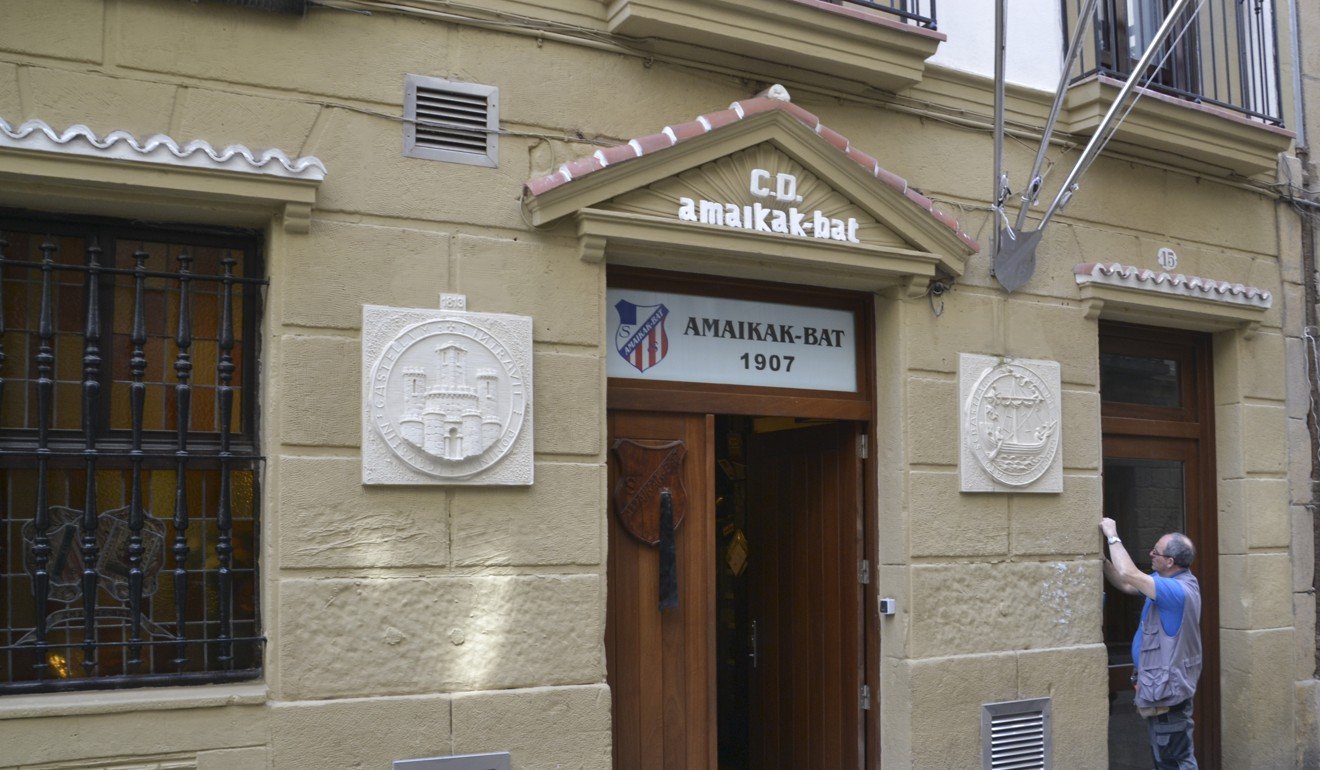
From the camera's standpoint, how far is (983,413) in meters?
6.78

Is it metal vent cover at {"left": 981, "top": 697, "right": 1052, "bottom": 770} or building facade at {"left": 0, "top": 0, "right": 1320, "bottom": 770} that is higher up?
building facade at {"left": 0, "top": 0, "right": 1320, "bottom": 770}

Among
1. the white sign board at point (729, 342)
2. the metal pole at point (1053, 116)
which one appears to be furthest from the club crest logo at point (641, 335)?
→ the metal pole at point (1053, 116)

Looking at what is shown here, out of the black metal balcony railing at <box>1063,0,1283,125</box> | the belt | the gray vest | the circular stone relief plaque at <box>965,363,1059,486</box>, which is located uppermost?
the black metal balcony railing at <box>1063,0,1283,125</box>

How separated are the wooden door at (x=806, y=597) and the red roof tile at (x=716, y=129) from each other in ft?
4.56

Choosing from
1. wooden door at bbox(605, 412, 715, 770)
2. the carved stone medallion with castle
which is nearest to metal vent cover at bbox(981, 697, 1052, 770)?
wooden door at bbox(605, 412, 715, 770)

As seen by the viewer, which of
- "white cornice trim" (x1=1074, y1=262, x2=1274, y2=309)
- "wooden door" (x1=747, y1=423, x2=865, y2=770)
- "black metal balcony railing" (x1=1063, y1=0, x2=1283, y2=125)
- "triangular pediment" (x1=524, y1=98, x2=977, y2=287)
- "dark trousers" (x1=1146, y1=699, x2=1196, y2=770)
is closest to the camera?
"triangular pediment" (x1=524, y1=98, x2=977, y2=287)

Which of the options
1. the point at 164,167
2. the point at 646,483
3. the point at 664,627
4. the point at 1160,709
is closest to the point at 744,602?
the point at 664,627

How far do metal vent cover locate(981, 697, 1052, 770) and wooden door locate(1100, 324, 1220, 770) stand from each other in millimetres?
1068

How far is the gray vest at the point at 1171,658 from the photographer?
21.1ft

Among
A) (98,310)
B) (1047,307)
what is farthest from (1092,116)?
(98,310)

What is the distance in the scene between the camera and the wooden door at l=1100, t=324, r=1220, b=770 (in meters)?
7.77

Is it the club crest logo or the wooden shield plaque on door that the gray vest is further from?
the club crest logo

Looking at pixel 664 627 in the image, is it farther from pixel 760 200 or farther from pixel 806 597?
pixel 760 200

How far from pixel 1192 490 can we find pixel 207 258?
21.4 feet
